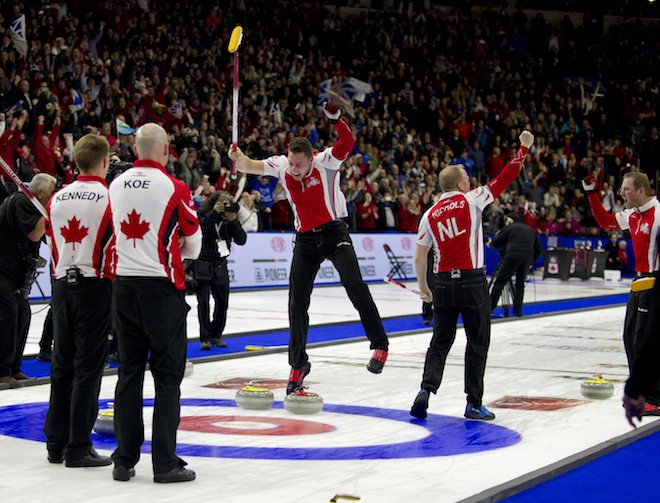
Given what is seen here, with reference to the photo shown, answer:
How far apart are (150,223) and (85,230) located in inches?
26.7

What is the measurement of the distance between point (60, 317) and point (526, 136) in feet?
13.7

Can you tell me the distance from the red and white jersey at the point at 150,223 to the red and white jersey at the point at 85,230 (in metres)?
0.39

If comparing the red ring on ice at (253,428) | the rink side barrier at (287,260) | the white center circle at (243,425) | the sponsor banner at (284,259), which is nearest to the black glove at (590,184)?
the red ring on ice at (253,428)

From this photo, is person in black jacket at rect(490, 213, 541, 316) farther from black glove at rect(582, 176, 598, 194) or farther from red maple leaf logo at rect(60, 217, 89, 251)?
red maple leaf logo at rect(60, 217, 89, 251)

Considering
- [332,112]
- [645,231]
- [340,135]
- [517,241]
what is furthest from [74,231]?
[517,241]

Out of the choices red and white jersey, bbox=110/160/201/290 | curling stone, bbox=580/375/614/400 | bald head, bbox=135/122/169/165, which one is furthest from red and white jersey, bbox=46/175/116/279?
curling stone, bbox=580/375/614/400

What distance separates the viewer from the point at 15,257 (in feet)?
32.6

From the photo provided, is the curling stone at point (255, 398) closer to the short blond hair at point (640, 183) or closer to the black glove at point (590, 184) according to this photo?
the black glove at point (590, 184)

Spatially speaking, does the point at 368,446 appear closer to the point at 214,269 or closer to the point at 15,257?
the point at 15,257

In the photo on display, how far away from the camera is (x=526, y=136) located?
877cm

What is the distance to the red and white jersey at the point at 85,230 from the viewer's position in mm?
6664

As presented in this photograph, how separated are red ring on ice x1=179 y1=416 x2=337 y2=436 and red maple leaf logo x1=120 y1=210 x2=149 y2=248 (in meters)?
2.19

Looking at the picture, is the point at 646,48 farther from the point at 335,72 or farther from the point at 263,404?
the point at 263,404

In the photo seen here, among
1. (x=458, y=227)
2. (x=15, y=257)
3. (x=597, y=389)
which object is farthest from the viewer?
(x=15, y=257)
